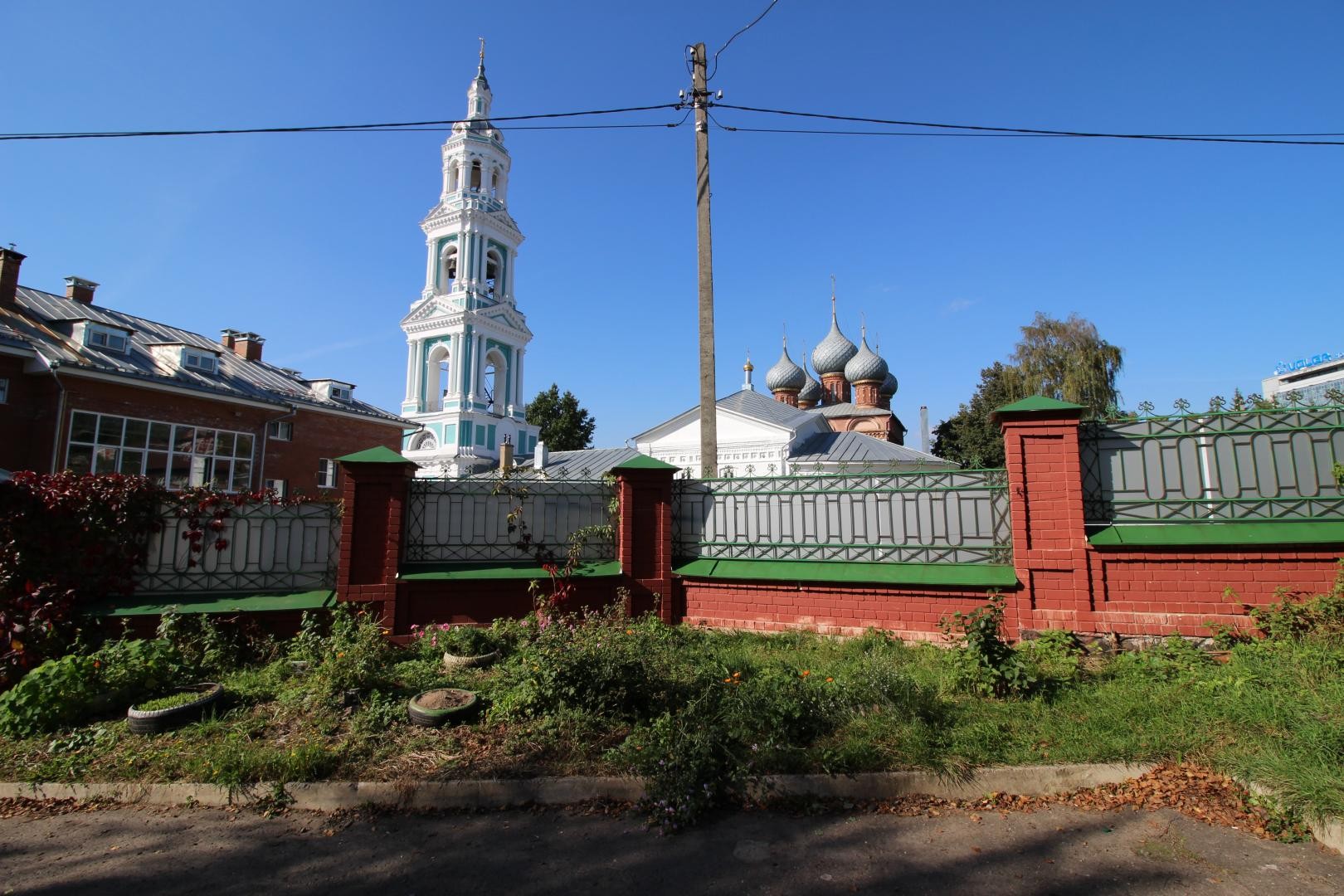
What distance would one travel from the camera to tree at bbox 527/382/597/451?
148ft

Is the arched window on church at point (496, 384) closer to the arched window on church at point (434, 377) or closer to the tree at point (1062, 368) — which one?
the arched window on church at point (434, 377)

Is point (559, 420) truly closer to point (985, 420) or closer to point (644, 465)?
point (985, 420)

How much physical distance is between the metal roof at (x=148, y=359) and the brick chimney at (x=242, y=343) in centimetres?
46

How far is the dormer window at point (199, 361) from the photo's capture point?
19.8 metres

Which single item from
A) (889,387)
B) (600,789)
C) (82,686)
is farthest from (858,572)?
(889,387)

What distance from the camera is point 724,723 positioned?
431 centimetres

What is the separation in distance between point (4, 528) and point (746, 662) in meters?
6.46

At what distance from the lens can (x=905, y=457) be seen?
25.0 meters

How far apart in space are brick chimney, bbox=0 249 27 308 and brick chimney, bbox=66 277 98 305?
2874mm

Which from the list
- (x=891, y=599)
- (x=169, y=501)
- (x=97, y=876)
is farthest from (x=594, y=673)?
(x=169, y=501)

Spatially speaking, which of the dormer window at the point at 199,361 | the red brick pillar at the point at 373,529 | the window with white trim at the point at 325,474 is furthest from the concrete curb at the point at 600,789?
the window with white trim at the point at 325,474

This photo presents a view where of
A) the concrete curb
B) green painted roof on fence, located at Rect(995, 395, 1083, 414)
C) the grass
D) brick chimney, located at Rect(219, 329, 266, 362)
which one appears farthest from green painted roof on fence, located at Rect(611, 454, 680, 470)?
brick chimney, located at Rect(219, 329, 266, 362)

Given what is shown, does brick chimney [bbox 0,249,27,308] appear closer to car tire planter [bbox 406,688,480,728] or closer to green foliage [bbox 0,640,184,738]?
green foliage [bbox 0,640,184,738]

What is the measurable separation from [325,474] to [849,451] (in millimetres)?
18392
